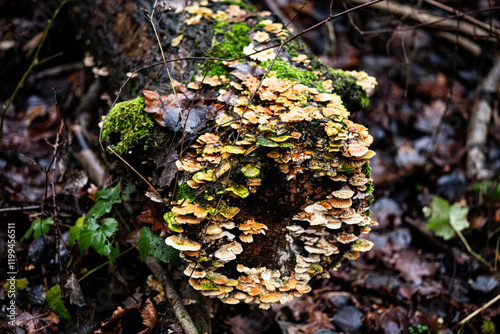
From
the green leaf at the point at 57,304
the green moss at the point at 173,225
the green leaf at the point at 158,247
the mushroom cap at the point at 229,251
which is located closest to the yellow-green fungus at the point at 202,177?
the green moss at the point at 173,225

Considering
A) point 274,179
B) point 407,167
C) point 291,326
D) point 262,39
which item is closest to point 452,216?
point 407,167

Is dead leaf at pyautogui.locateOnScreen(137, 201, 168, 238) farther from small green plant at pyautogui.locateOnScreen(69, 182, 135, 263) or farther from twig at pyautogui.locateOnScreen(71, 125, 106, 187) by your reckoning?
twig at pyautogui.locateOnScreen(71, 125, 106, 187)

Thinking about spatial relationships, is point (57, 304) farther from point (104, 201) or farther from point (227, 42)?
point (227, 42)

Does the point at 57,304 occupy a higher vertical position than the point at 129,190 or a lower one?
lower

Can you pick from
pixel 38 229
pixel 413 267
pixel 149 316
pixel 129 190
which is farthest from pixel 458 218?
pixel 38 229

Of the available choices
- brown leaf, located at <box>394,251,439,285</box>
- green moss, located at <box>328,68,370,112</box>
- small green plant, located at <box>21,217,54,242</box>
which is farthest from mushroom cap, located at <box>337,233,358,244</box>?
small green plant, located at <box>21,217,54,242</box>

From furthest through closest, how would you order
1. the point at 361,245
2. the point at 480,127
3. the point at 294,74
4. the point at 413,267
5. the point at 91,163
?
the point at 480,127
the point at 91,163
the point at 413,267
the point at 294,74
the point at 361,245

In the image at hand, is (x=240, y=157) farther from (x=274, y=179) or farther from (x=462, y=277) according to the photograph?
(x=462, y=277)
